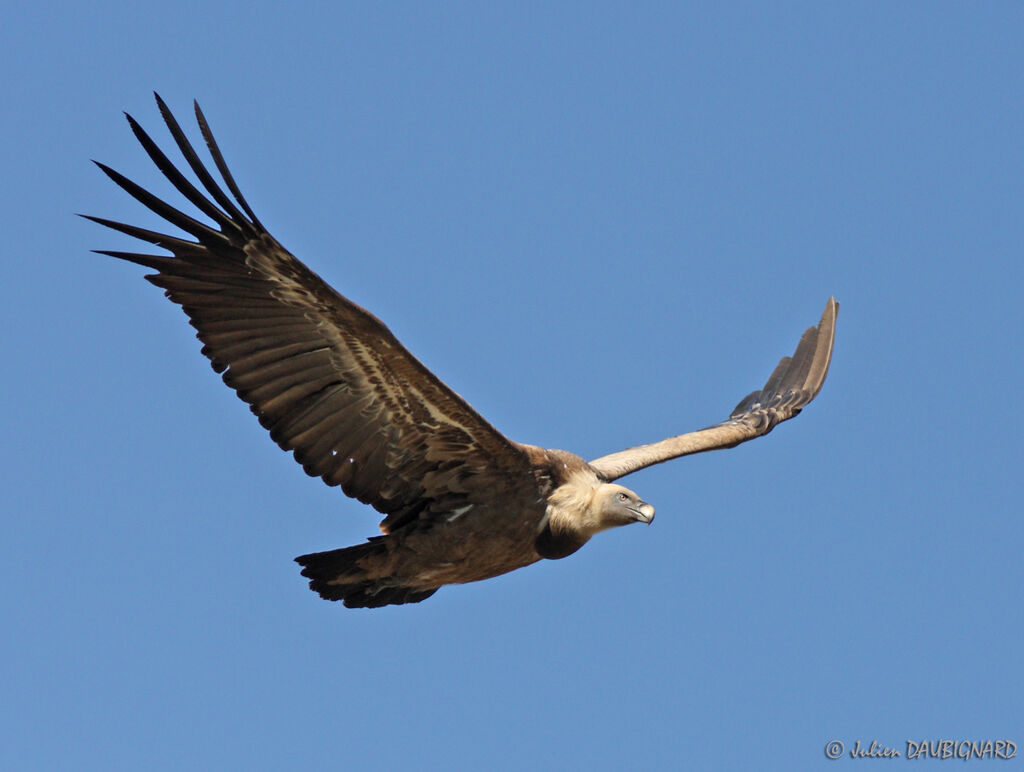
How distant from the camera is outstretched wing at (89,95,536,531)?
1018cm

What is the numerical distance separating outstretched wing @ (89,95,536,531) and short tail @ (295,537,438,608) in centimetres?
39

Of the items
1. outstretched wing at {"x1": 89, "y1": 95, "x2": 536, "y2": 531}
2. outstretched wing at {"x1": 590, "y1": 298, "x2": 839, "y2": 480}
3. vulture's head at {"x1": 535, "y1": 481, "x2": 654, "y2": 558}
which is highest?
outstretched wing at {"x1": 590, "y1": 298, "x2": 839, "y2": 480}

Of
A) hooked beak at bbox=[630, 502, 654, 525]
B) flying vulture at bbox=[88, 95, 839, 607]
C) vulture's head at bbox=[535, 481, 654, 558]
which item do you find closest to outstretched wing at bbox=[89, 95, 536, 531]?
flying vulture at bbox=[88, 95, 839, 607]

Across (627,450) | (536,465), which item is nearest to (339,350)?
(536,465)

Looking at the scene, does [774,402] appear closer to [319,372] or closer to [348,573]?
[348,573]

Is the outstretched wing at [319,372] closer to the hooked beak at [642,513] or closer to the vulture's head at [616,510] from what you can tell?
the vulture's head at [616,510]

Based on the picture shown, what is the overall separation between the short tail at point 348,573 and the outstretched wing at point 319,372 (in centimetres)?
39

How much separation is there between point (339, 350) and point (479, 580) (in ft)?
7.51

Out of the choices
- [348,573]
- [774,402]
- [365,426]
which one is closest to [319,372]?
[365,426]

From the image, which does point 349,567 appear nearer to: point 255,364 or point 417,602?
point 417,602

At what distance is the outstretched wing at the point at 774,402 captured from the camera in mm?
13742

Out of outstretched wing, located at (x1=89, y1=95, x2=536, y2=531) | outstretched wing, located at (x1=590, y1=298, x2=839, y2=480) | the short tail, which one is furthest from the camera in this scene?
outstretched wing, located at (x1=590, y1=298, x2=839, y2=480)

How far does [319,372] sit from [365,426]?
0.55m

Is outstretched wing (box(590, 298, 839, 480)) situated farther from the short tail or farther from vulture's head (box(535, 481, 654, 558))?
the short tail
